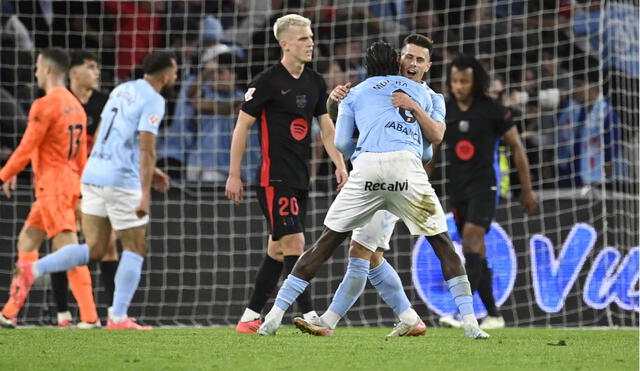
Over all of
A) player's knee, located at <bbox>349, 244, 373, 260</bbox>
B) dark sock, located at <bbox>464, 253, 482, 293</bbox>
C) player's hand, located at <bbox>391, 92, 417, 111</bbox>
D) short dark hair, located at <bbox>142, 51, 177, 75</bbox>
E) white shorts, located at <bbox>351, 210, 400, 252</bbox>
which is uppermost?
short dark hair, located at <bbox>142, 51, 177, 75</bbox>

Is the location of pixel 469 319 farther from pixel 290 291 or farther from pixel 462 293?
pixel 290 291

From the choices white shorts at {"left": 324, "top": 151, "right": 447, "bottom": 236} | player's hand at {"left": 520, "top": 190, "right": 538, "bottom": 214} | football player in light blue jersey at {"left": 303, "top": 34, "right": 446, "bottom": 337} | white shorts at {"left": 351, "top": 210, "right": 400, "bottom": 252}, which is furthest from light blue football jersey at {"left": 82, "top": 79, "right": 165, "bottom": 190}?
player's hand at {"left": 520, "top": 190, "right": 538, "bottom": 214}

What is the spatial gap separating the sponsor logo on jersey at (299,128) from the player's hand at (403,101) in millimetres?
1426

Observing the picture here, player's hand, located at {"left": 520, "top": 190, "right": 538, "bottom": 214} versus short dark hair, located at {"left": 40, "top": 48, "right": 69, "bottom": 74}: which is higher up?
short dark hair, located at {"left": 40, "top": 48, "right": 69, "bottom": 74}

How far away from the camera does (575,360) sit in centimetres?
510

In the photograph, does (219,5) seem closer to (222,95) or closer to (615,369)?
(222,95)

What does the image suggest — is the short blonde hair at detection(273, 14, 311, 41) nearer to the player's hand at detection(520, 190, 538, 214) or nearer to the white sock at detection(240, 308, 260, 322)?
the white sock at detection(240, 308, 260, 322)

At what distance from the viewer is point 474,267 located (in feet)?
28.6

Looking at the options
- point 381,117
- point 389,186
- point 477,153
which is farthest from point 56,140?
point 389,186

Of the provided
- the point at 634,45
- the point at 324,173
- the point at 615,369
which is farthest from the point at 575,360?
the point at 634,45

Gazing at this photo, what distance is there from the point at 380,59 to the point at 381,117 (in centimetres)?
35

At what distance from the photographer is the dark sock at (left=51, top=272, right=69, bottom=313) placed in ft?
30.5

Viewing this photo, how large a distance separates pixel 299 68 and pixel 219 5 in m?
5.57

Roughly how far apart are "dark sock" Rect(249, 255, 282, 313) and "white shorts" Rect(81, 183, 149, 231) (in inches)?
51.6
